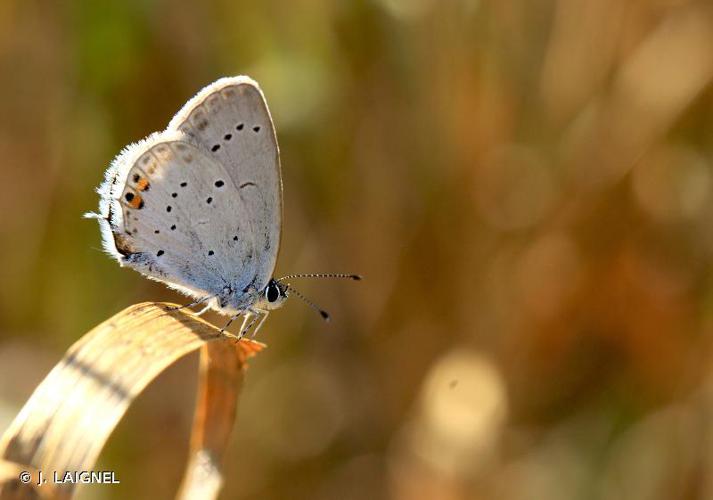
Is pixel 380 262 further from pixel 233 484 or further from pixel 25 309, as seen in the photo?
pixel 25 309

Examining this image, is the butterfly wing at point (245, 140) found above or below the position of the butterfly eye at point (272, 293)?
above

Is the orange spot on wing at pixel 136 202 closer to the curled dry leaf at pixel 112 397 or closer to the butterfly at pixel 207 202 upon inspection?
the butterfly at pixel 207 202

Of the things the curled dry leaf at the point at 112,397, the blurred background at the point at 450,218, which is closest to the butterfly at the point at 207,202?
the curled dry leaf at the point at 112,397

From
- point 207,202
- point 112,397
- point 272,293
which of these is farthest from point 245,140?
point 112,397

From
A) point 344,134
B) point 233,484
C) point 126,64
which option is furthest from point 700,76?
point 233,484

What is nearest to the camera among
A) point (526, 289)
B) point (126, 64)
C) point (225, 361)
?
point (225, 361)

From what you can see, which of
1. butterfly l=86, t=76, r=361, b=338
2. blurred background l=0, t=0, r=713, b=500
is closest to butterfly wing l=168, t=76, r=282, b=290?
butterfly l=86, t=76, r=361, b=338

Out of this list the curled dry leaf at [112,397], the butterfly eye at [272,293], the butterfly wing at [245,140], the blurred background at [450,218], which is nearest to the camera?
the curled dry leaf at [112,397]
